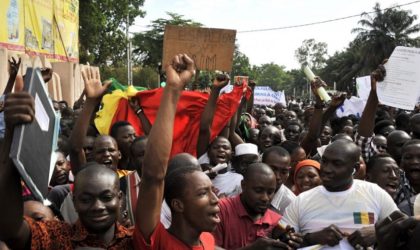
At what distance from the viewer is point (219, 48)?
7.01m

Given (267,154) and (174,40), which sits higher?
(174,40)

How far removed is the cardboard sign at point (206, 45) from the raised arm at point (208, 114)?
2.03 m

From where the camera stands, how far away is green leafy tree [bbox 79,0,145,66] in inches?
1057

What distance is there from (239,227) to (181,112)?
265 centimetres

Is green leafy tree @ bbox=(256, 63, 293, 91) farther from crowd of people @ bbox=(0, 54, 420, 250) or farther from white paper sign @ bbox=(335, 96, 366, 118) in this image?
crowd of people @ bbox=(0, 54, 420, 250)

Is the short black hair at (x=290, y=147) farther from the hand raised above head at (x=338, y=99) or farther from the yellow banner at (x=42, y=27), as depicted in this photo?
the yellow banner at (x=42, y=27)

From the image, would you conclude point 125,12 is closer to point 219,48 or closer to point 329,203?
point 219,48

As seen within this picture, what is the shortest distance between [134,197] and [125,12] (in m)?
28.5

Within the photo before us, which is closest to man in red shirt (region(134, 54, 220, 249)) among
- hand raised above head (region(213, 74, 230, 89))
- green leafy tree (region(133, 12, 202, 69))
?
hand raised above head (region(213, 74, 230, 89))

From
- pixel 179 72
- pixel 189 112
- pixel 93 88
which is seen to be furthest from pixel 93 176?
pixel 189 112

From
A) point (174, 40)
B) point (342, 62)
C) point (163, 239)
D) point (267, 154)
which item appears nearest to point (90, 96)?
point (163, 239)

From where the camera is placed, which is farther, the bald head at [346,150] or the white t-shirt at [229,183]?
the white t-shirt at [229,183]

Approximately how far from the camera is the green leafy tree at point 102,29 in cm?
2686

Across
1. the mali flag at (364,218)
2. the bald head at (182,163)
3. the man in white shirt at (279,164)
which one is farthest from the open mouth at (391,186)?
the bald head at (182,163)
